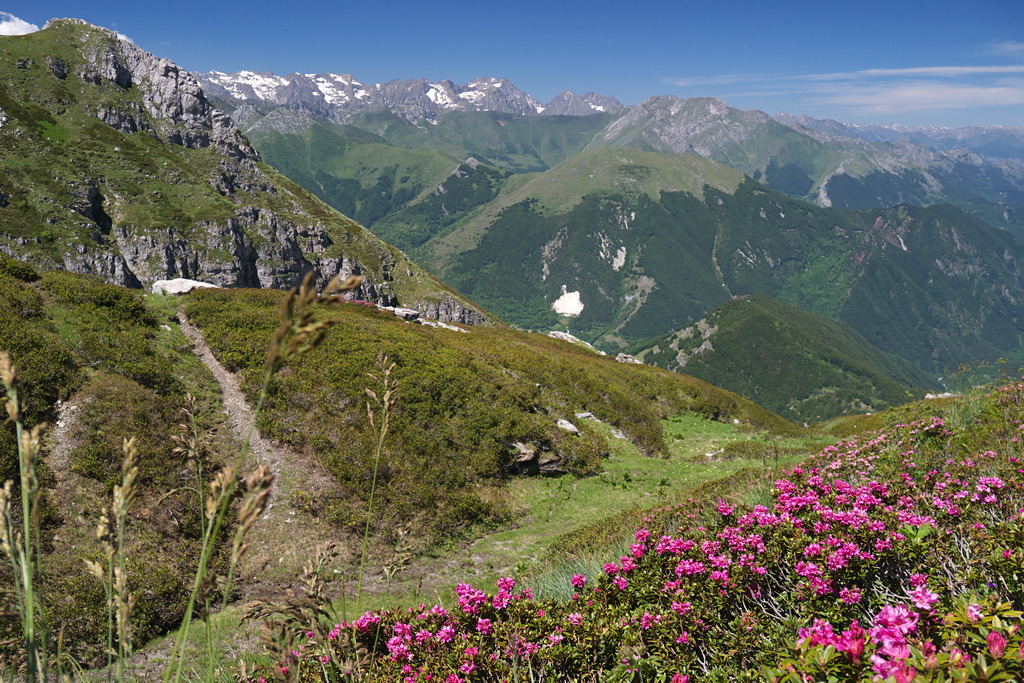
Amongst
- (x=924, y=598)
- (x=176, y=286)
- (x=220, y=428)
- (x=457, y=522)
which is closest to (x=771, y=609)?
(x=924, y=598)

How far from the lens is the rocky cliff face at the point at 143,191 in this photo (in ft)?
418

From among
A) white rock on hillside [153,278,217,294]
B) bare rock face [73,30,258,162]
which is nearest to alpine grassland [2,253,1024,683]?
white rock on hillside [153,278,217,294]

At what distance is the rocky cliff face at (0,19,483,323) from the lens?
127375 mm

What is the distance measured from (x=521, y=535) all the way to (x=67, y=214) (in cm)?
16598

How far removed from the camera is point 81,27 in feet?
601

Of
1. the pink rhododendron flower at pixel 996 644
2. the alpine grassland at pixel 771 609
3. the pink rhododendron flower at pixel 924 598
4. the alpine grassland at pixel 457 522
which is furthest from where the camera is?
the pink rhododendron flower at pixel 924 598

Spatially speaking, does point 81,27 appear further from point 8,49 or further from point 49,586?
point 49,586

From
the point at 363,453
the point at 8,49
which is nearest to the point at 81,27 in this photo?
the point at 8,49

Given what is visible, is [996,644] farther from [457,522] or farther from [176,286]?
[176,286]

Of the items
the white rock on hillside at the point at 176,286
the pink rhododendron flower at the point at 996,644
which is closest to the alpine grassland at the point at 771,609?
the pink rhododendron flower at the point at 996,644

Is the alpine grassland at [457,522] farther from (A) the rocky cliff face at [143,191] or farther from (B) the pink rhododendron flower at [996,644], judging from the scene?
(A) the rocky cliff face at [143,191]

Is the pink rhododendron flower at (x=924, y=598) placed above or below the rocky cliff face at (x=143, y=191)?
below

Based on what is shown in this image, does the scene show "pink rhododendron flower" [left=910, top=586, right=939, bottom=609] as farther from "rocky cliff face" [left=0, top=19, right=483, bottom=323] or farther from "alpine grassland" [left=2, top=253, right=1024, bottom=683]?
"rocky cliff face" [left=0, top=19, right=483, bottom=323]

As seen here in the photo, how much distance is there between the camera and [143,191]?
494 ft
